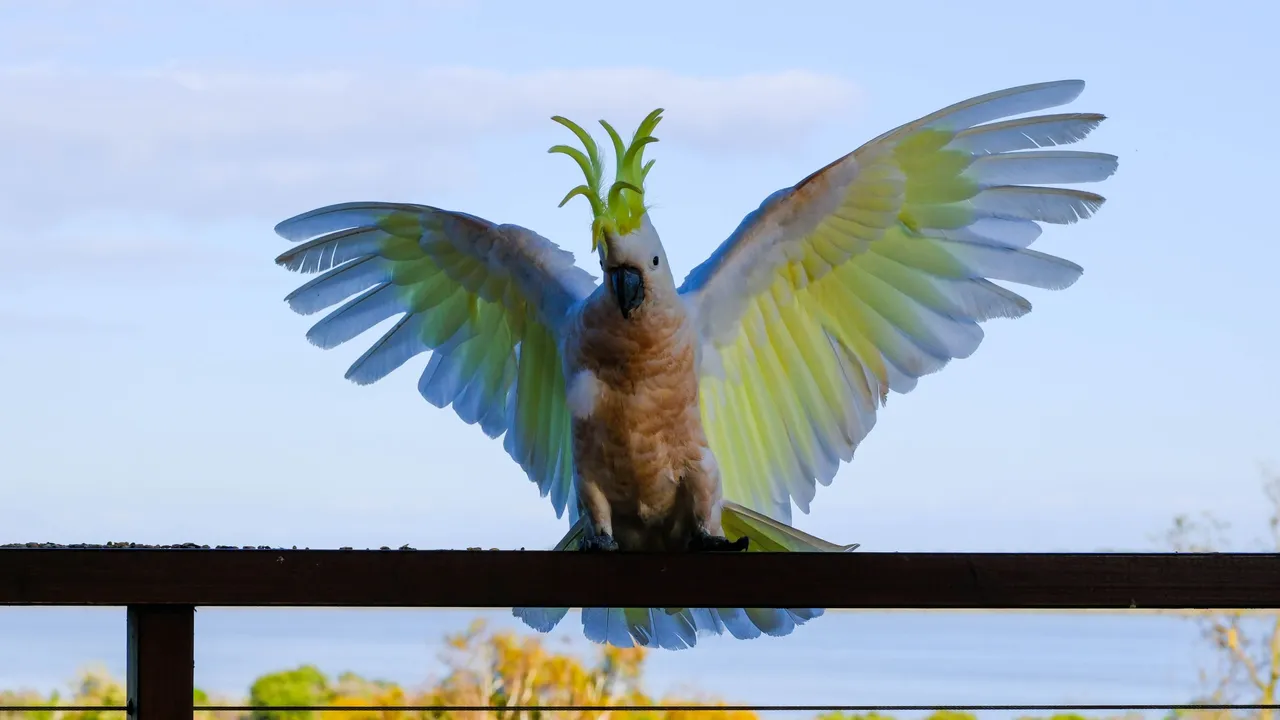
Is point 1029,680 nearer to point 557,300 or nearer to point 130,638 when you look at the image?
point 557,300

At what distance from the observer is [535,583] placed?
138 cm

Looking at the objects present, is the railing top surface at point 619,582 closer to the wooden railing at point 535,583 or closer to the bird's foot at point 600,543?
the wooden railing at point 535,583

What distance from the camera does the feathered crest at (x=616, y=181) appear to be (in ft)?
6.07

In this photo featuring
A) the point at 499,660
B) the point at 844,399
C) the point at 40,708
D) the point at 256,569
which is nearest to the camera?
the point at 40,708

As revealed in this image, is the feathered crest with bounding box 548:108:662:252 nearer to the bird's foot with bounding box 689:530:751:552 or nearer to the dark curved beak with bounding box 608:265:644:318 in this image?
the dark curved beak with bounding box 608:265:644:318

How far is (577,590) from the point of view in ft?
4.54

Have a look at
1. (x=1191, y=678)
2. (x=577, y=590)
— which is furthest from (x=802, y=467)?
(x=1191, y=678)

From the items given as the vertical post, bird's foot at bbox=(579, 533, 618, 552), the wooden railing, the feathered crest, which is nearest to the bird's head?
the feathered crest

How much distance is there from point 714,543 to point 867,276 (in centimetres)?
49

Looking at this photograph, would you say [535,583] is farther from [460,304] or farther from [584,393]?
[460,304]

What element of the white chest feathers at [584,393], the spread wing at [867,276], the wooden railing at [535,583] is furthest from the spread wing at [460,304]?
the wooden railing at [535,583]

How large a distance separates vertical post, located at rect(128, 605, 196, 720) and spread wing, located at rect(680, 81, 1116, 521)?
992mm

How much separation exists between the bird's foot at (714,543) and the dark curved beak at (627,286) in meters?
0.37

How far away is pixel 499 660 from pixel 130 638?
469cm
